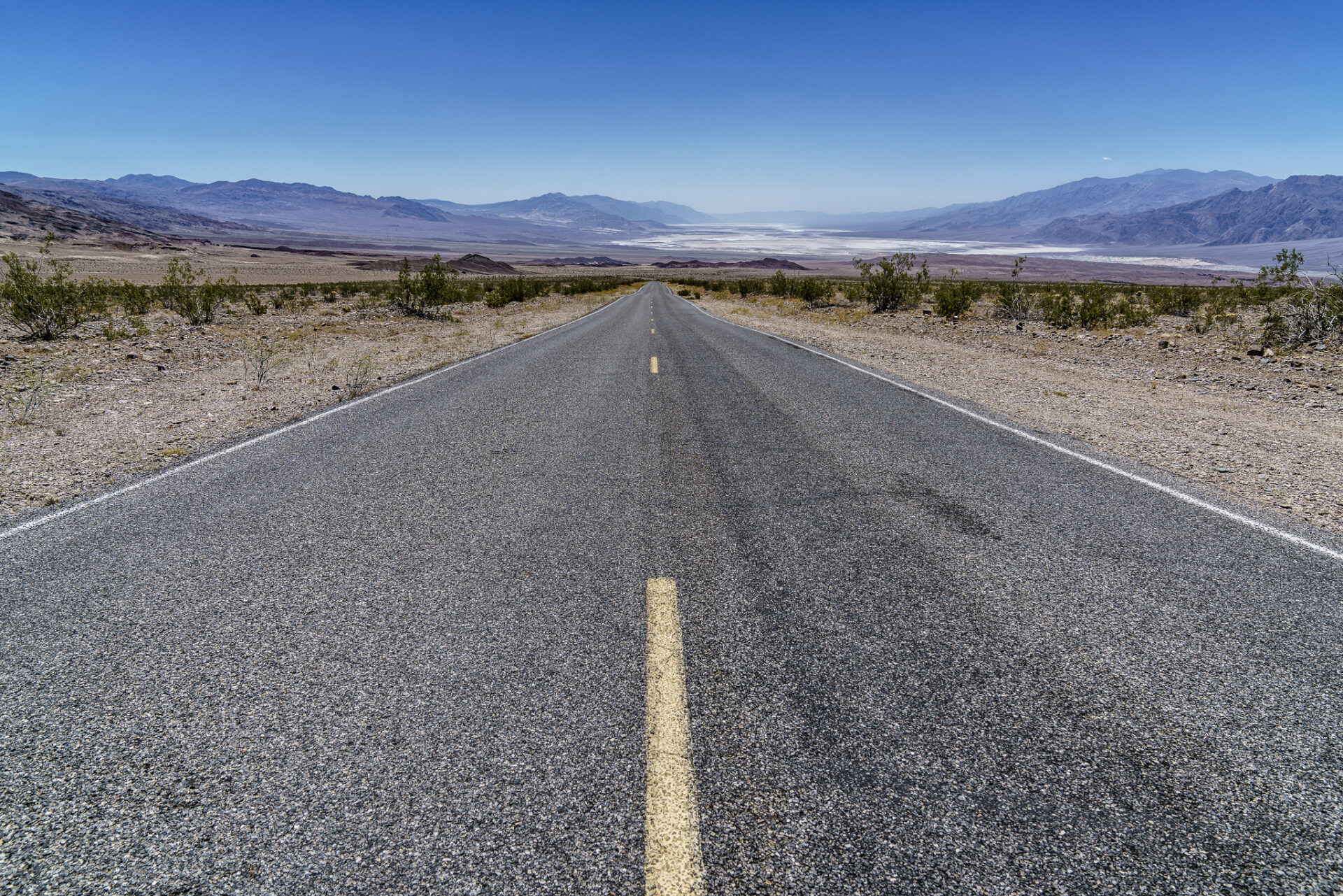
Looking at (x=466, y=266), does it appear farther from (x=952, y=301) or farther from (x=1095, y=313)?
(x=1095, y=313)

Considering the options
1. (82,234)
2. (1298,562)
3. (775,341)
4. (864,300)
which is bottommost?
(1298,562)

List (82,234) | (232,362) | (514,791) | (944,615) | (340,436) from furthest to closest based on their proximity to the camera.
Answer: (82,234) < (232,362) < (340,436) < (944,615) < (514,791)

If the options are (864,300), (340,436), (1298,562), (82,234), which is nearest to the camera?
(1298,562)

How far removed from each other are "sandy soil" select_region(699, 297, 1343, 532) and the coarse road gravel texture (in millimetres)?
1725

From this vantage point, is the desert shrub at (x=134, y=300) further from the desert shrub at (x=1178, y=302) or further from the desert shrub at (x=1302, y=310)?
the desert shrub at (x=1178, y=302)

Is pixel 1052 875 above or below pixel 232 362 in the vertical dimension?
below

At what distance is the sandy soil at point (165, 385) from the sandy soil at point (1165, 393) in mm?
9782

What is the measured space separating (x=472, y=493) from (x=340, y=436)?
2.78 metres

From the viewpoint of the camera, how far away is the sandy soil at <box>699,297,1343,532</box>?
19.4 ft

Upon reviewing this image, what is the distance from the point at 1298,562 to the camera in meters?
3.88

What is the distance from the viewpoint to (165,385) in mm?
10625

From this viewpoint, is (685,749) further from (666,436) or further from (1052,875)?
(666,436)

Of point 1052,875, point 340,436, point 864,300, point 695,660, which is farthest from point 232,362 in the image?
point 864,300

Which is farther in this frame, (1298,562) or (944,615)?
(1298,562)
